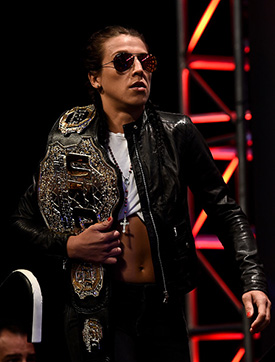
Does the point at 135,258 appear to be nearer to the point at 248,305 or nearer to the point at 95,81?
the point at 248,305

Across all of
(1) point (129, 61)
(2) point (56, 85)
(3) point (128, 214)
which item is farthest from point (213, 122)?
(3) point (128, 214)

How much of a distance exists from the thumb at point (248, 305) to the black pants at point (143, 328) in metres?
0.35

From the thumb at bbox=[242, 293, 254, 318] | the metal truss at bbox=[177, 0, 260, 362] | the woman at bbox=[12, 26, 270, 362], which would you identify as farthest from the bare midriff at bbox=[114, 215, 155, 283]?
the metal truss at bbox=[177, 0, 260, 362]

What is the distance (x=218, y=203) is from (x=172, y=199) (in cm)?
20

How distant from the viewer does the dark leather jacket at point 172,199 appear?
266cm

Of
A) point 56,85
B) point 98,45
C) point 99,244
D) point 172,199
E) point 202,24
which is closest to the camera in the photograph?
point 99,244

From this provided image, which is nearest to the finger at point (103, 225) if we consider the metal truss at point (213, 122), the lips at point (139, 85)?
the lips at point (139, 85)

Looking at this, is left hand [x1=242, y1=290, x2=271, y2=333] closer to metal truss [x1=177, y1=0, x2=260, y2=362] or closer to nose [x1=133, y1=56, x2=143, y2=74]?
nose [x1=133, y1=56, x2=143, y2=74]

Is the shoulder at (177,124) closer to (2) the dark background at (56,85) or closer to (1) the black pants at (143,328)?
(1) the black pants at (143,328)

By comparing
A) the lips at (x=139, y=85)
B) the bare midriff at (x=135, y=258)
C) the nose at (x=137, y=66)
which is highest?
the nose at (x=137, y=66)

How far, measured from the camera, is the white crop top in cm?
273

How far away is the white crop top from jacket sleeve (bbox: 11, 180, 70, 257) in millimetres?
282

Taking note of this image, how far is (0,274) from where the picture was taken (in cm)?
412

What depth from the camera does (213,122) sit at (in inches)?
195
